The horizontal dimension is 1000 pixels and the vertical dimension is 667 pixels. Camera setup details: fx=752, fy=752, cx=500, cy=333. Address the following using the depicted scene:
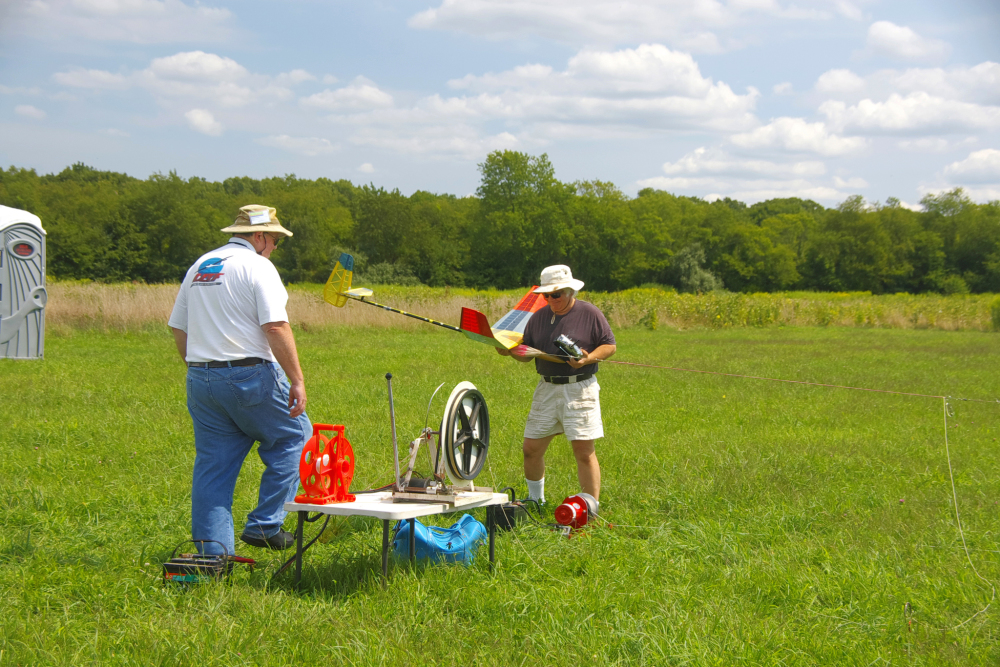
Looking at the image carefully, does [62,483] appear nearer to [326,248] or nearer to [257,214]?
[257,214]

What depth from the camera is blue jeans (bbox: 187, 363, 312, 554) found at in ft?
14.0

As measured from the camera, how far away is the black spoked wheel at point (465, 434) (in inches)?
168

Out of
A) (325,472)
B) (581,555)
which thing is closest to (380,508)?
(325,472)

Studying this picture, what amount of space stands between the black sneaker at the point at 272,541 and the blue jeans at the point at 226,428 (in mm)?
291

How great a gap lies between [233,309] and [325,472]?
1104mm

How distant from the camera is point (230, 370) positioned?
4.28 metres

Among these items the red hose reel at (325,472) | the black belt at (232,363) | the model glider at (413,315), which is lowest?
the red hose reel at (325,472)

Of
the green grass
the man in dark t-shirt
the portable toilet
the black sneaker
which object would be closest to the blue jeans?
→ the black sneaker

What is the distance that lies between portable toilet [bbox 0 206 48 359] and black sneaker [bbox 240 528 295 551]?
3.74 metres

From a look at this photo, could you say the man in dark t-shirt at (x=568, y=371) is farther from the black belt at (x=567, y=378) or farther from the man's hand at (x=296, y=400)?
the man's hand at (x=296, y=400)

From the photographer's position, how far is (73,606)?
12.6 ft

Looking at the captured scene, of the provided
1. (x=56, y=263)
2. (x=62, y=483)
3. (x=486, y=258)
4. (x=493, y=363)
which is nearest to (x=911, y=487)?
(x=62, y=483)

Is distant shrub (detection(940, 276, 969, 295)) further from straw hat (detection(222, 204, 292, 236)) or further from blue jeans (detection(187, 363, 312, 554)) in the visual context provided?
blue jeans (detection(187, 363, 312, 554))

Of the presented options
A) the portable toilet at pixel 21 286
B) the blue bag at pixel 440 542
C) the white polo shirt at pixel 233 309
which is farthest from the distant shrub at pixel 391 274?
the white polo shirt at pixel 233 309
